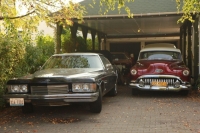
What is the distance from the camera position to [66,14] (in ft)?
33.8

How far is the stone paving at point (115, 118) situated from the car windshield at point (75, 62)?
3.87ft

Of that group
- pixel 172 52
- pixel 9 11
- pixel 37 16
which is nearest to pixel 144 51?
pixel 172 52

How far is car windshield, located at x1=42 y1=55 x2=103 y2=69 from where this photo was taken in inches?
329

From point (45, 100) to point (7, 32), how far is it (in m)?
3.14

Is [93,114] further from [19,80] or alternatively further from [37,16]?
[37,16]

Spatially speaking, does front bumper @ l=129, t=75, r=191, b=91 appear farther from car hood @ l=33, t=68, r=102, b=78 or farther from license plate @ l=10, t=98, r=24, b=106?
license plate @ l=10, t=98, r=24, b=106

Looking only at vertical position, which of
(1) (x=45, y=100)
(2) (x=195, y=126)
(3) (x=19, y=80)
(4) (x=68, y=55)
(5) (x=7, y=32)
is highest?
(5) (x=7, y=32)

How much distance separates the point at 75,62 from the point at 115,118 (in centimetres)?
229

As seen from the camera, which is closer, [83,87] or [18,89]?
[83,87]

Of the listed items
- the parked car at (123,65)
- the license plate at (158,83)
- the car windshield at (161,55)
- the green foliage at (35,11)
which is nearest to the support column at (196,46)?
the car windshield at (161,55)

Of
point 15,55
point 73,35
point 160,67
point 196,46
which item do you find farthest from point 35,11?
point 73,35

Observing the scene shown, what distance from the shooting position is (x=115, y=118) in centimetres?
691

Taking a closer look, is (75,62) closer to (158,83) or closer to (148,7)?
(158,83)

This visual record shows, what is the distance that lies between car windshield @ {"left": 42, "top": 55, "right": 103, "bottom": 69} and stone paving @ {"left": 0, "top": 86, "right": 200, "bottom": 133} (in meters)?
1.18
